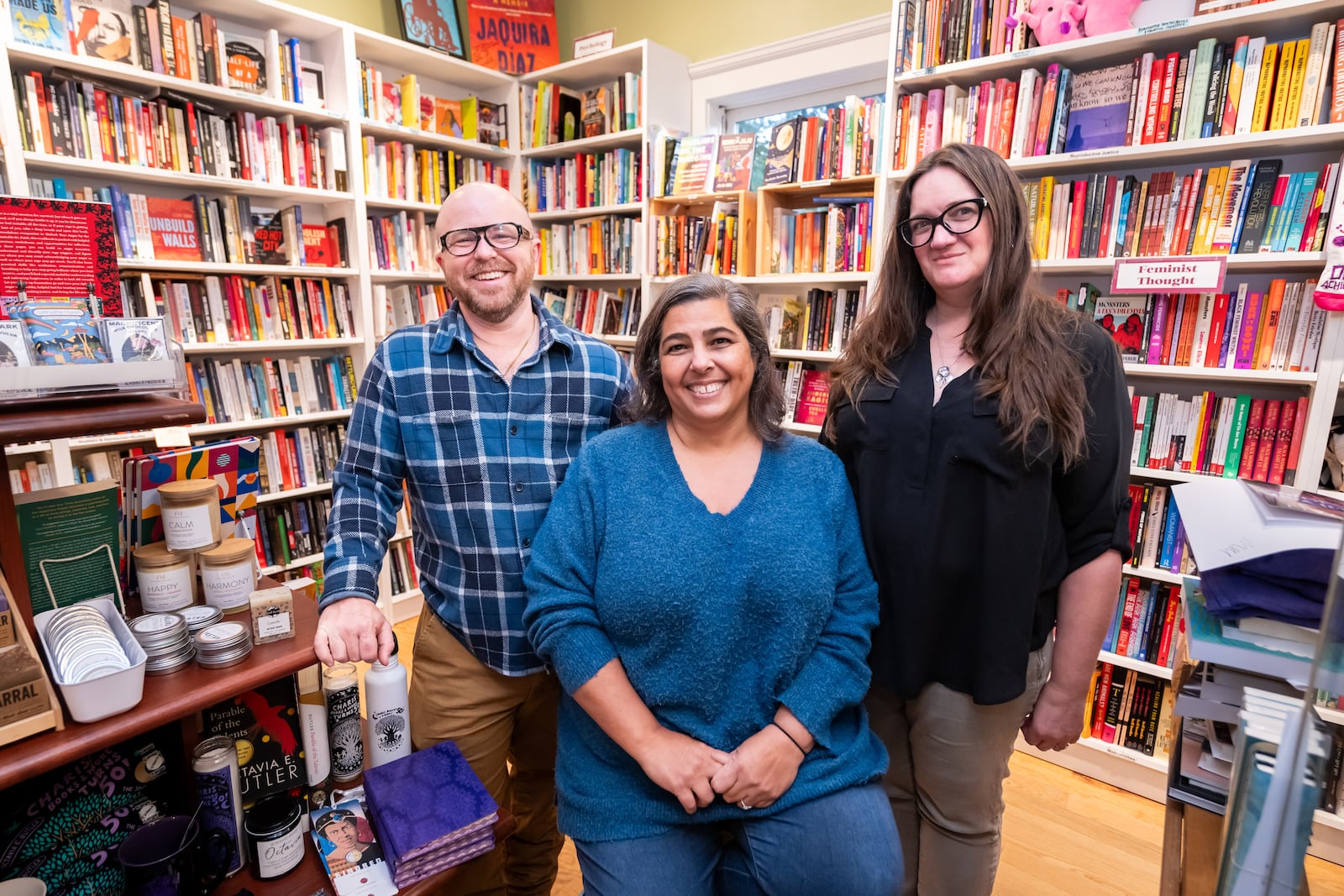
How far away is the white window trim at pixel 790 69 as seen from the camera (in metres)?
2.91

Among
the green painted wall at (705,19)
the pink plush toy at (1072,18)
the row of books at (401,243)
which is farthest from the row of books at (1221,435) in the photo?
the row of books at (401,243)

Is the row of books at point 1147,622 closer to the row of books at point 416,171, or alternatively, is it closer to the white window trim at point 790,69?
the white window trim at point 790,69

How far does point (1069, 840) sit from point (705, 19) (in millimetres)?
3669

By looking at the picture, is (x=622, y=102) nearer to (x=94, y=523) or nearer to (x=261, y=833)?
(x=94, y=523)

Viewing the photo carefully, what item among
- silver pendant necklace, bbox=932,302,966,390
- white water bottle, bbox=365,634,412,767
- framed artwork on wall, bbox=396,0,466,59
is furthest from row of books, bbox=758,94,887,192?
white water bottle, bbox=365,634,412,767

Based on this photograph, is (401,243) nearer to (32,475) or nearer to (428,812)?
(32,475)

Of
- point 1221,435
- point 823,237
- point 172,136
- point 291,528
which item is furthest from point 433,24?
point 1221,435

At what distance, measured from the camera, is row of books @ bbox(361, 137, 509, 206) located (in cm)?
324

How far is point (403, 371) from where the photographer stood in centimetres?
138

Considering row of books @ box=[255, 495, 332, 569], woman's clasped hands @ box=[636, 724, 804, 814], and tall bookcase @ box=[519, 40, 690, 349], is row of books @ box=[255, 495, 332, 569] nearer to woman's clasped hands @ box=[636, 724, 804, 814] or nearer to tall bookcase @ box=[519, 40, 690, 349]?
tall bookcase @ box=[519, 40, 690, 349]

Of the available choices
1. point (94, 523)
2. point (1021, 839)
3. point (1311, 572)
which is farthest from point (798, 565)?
point (1021, 839)

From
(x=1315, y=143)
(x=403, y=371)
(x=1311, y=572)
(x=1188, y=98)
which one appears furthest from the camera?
(x=1188, y=98)

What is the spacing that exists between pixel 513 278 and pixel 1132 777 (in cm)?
253

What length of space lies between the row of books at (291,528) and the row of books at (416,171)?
1.45 metres
